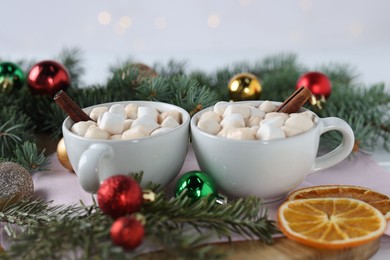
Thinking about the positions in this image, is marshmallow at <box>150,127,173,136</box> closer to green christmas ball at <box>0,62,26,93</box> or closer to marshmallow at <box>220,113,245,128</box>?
marshmallow at <box>220,113,245,128</box>

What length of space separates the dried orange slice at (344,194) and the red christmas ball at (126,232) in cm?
27

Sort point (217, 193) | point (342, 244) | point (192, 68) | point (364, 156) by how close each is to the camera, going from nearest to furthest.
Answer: point (342, 244) → point (217, 193) → point (364, 156) → point (192, 68)

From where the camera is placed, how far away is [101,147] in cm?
77

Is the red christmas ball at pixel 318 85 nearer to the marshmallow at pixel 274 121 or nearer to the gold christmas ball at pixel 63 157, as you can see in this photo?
the marshmallow at pixel 274 121

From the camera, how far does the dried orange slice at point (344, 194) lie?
2.73ft

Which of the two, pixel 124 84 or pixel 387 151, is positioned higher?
pixel 124 84

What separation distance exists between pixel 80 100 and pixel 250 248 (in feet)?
1.98

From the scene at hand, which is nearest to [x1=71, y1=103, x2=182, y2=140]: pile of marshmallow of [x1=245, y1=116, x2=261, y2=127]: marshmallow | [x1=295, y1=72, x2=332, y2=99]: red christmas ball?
[x1=245, y1=116, x2=261, y2=127]: marshmallow

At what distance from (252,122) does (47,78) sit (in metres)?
0.55

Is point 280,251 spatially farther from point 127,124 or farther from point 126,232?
point 127,124

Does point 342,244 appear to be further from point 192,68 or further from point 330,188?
point 192,68

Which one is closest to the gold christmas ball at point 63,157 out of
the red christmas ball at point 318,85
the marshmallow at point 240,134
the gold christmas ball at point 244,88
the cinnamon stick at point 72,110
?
the cinnamon stick at point 72,110

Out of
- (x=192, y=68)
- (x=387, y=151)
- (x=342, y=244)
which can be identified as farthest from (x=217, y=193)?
(x=192, y=68)

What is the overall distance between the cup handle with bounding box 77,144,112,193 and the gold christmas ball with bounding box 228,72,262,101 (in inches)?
21.2
